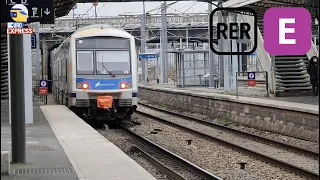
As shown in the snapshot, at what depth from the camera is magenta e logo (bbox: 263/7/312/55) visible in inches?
83.7

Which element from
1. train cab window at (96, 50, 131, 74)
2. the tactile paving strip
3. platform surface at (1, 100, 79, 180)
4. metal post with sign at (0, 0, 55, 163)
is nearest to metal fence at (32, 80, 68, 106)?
train cab window at (96, 50, 131, 74)

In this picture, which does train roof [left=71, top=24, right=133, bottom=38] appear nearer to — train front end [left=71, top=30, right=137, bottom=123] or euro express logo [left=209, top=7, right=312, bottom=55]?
train front end [left=71, top=30, right=137, bottom=123]

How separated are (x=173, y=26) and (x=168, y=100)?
2877 cm

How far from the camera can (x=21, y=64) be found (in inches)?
333

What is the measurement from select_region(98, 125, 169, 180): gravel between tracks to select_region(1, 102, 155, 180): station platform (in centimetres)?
74

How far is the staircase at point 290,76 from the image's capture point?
21.9 metres

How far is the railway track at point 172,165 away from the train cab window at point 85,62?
4.28m

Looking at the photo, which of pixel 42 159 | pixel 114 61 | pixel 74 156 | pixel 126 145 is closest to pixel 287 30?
pixel 42 159

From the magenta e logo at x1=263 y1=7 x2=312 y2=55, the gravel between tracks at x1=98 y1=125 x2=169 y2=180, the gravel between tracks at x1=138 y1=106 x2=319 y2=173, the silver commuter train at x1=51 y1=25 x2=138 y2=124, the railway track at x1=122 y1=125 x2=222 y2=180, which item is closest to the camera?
the magenta e logo at x1=263 y1=7 x2=312 y2=55

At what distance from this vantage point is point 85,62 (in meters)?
Answer: 17.2

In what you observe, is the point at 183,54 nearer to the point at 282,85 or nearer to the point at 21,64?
the point at 282,85

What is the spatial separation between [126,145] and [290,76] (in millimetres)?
10472

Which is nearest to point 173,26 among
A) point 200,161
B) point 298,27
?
point 200,161

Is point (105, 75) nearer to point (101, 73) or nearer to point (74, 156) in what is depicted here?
point (101, 73)
